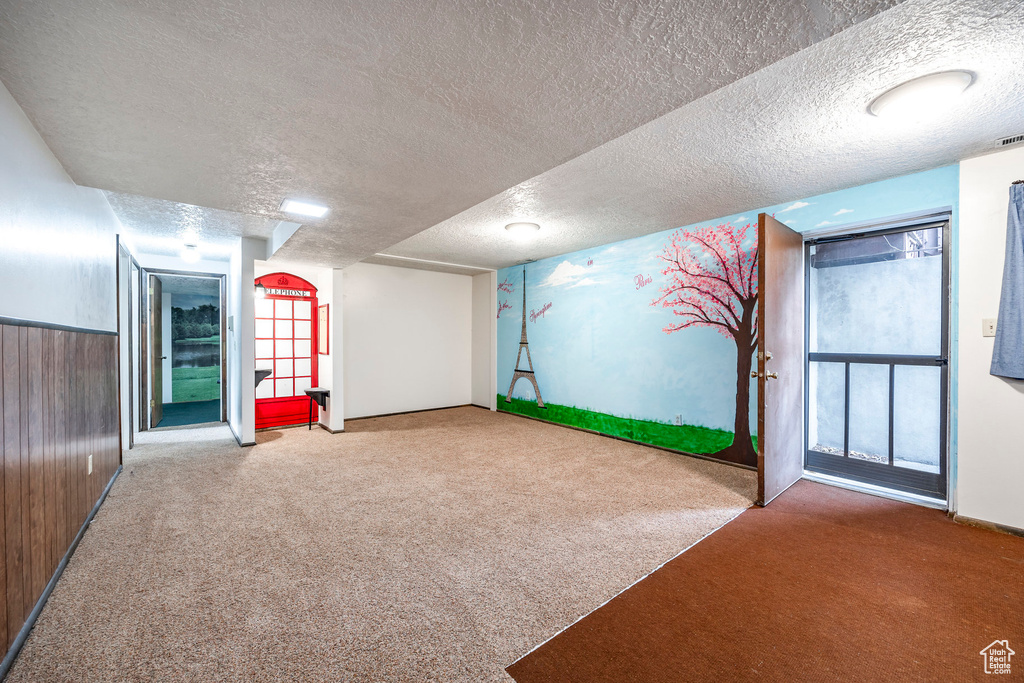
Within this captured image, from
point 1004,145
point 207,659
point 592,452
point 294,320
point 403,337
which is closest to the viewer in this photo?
point 207,659

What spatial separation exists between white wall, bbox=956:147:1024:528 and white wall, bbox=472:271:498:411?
5.44 meters

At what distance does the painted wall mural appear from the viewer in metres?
3.54

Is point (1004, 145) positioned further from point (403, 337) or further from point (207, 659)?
point (403, 337)

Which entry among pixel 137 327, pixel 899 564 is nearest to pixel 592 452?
pixel 899 564

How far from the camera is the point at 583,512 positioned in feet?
9.41

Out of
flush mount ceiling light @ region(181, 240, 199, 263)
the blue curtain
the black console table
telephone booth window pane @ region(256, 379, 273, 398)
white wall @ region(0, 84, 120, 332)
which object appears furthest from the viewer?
telephone booth window pane @ region(256, 379, 273, 398)

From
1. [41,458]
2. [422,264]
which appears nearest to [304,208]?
[41,458]

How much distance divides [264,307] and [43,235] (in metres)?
3.66

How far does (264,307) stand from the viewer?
5.53 metres

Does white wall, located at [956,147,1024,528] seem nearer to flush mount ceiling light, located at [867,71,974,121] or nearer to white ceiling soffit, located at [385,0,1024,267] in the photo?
white ceiling soffit, located at [385,0,1024,267]

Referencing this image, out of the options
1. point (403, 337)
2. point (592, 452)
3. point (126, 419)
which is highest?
point (403, 337)

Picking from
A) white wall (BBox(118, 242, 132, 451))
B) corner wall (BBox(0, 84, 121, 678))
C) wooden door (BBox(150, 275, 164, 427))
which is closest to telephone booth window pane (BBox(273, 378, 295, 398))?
white wall (BBox(118, 242, 132, 451))

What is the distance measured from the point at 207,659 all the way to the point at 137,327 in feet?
17.9

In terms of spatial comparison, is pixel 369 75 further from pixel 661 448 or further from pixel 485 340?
pixel 485 340
